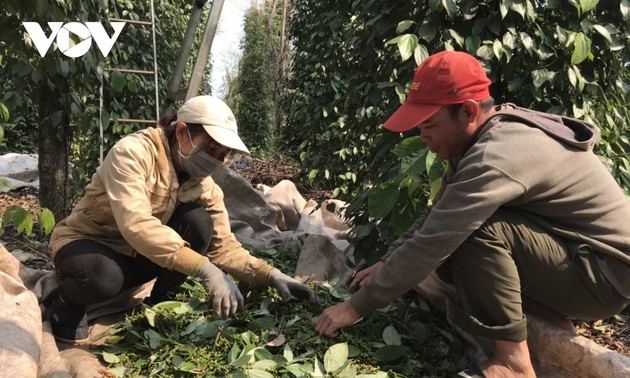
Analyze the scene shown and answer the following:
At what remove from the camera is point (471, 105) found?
1589 millimetres

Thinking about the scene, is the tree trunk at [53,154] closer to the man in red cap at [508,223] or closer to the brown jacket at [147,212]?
the brown jacket at [147,212]

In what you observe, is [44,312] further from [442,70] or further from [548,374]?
[548,374]

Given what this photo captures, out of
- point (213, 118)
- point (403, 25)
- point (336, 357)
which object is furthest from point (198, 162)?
point (403, 25)

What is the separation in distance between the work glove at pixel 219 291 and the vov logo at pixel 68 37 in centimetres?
143

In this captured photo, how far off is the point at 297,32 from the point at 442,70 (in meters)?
6.52

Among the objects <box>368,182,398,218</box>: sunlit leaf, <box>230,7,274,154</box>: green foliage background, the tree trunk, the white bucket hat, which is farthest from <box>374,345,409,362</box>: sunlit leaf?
<box>230,7,274,154</box>: green foliage background

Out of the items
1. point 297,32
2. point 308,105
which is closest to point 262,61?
point 297,32

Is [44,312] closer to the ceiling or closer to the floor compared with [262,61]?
closer to the ceiling

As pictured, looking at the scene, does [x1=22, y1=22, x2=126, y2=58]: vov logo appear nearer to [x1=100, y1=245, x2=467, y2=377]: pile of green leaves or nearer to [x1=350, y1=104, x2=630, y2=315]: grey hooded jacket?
[x1=100, y1=245, x2=467, y2=377]: pile of green leaves

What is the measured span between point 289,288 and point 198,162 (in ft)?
1.86

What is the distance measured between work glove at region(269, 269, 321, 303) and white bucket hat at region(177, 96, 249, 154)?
1.57 ft

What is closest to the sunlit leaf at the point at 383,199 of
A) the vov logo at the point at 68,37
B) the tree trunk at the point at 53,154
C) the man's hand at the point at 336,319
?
the man's hand at the point at 336,319

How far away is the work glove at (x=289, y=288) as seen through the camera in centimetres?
204

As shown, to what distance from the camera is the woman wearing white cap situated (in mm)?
1834
